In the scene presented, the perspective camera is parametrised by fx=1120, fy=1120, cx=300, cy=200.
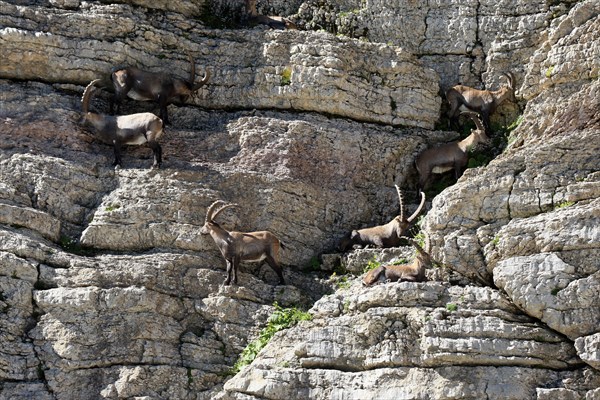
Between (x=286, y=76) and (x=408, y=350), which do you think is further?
(x=286, y=76)

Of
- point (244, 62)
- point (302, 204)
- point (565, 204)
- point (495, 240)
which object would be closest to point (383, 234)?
point (302, 204)

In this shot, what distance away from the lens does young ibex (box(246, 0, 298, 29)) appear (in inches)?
930

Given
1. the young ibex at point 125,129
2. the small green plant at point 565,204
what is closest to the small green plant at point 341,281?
the small green plant at point 565,204

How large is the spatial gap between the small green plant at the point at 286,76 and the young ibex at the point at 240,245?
368 cm

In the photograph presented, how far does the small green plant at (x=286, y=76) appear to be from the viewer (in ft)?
73.0

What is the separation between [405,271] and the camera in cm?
1811

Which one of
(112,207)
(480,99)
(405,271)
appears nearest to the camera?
(405,271)

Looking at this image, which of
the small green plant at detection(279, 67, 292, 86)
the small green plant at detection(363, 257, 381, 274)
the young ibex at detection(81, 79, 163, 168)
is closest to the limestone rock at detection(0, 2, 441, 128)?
the small green plant at detection(279, 67, 292, 86)

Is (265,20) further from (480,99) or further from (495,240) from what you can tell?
(495,240)

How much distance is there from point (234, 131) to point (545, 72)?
6083mm

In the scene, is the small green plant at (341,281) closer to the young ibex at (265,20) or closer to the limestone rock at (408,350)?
the limestone rock at (408,350)

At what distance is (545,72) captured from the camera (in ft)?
70.4

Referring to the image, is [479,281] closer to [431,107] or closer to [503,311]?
[503,311]

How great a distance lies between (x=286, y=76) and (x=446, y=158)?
3.59 m
